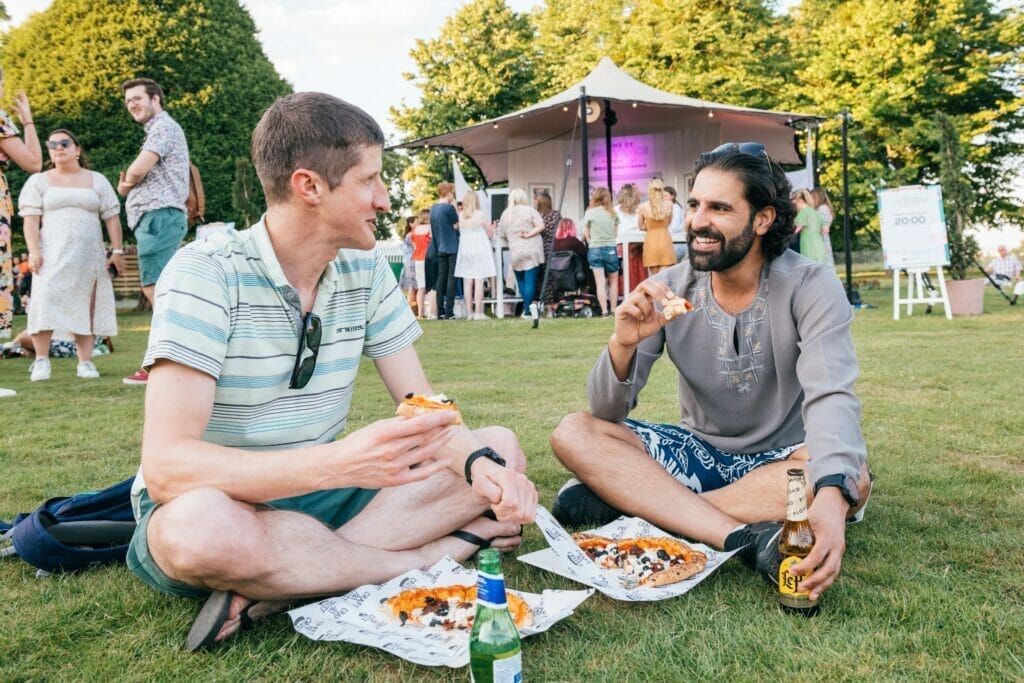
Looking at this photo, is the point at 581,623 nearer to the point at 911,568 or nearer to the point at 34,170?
the point at 911,568

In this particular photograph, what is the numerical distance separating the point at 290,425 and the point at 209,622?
2.03 ft

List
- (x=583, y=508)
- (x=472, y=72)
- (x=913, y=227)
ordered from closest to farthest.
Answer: (x=583, y=508)
(x=913, y=227)
(x=472, y=72)

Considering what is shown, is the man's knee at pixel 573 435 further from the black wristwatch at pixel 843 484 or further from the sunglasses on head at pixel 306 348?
the sunglasses on head at pixel 306 348

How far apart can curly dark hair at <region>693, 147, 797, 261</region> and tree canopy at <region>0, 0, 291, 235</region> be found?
90.3 ft

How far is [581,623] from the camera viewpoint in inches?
98.7

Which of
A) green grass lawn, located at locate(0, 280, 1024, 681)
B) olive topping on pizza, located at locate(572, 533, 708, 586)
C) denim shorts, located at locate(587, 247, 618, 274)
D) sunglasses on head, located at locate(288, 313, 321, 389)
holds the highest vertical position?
denim shorts, located at locate(587, 247, 618, 274)

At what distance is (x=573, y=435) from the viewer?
337 centimetres

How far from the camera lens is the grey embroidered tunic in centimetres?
296

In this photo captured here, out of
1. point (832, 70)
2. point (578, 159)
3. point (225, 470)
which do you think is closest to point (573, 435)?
point (225, 470)

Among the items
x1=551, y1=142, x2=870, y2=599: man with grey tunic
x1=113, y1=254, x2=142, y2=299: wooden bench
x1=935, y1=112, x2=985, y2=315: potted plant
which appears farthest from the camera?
x1=113, y1=254, x2=142, y2=299: wooden bench

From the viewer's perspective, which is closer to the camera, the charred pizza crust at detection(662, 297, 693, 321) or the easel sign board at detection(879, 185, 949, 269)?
the charred pizza crust at detection(662, 297, 693, 321)

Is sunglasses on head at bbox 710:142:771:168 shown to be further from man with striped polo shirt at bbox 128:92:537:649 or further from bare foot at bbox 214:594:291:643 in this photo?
bare foot at bbox 214:594:291:643

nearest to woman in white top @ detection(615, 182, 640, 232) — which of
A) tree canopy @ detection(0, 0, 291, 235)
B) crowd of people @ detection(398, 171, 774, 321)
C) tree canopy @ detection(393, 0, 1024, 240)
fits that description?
crowd of people @ detection(398, 171, 774, 321)

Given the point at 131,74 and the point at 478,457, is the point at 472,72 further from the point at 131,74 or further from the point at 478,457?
the point at 478,457
